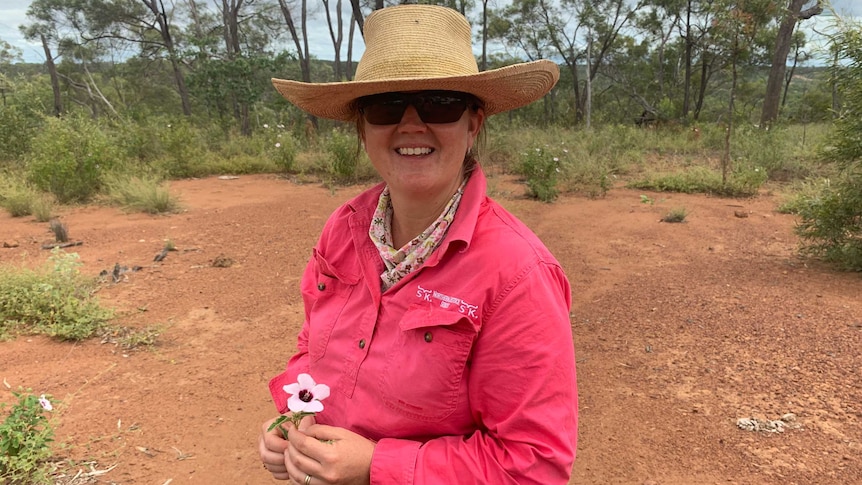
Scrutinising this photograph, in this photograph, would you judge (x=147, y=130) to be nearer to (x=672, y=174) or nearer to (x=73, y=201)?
(x=73, y=201)

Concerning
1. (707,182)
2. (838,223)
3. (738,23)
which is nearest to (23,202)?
(838,223)

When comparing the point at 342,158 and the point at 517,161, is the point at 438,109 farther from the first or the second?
the point at 517,161

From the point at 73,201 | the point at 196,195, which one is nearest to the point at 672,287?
the point at 196,195

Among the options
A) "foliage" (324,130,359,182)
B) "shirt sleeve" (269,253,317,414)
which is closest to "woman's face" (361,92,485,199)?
"shirt sleeve" (269,253,317,414)

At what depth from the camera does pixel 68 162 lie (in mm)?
7477

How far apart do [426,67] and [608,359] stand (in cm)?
248

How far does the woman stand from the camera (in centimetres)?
94

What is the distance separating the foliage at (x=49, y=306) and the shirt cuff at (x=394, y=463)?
3174 millimetres

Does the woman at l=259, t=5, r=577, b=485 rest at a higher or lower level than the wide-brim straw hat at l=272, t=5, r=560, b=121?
lower

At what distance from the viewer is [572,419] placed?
96 cm

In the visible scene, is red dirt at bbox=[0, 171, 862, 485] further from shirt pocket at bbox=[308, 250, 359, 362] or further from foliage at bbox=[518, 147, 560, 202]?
foliage at bbox=[518, 147, 560, 202]

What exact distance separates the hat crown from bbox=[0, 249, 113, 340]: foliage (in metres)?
3.12

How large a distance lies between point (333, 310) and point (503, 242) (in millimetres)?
471

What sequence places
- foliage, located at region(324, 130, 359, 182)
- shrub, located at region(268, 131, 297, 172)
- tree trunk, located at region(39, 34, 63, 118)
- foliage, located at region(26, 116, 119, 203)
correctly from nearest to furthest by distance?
foliage, located at region(26, 116, 119, 203) → foliage, located at region(324, 130, 359, 182) → shrub, located at region(268, 131, 297, 172) → tree trunk, located at region(39, 34, 63, 118)
